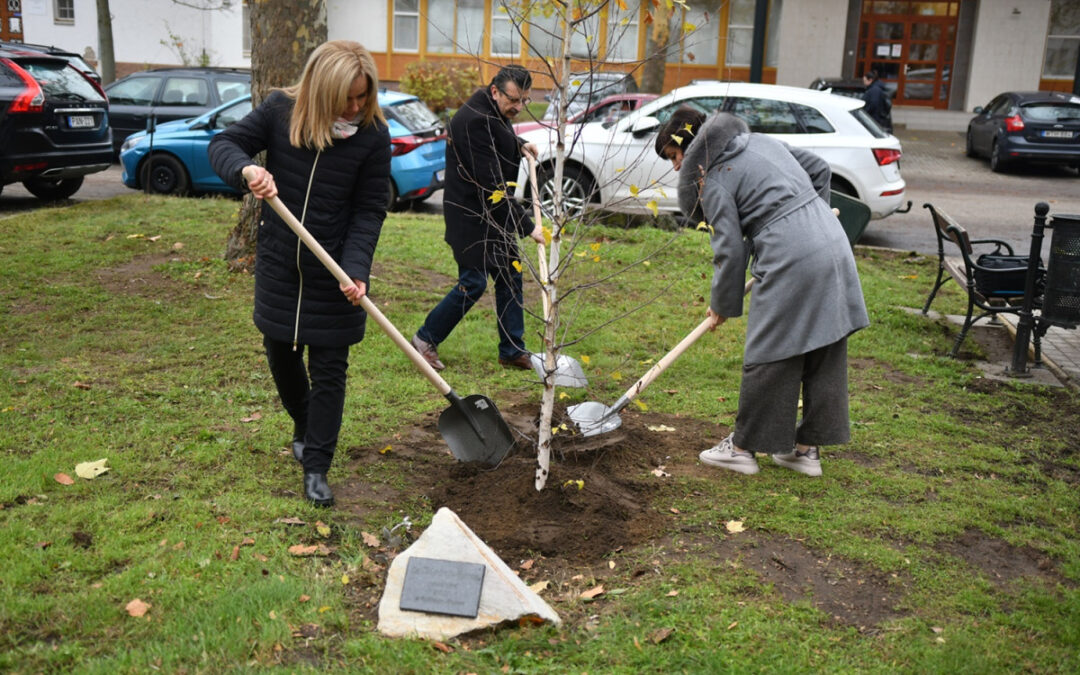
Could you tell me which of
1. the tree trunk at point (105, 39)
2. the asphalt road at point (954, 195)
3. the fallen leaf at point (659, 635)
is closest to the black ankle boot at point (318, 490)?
the fallen leaf at point (659, 635)

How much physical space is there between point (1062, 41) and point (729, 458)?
91.9 ft

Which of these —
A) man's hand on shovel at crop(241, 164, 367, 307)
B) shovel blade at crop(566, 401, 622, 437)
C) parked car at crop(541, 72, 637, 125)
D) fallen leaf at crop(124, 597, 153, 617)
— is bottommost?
fallen leaf at crop(124, 597, 153, 617)

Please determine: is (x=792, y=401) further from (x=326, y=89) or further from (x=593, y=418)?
(x=326, y=89)

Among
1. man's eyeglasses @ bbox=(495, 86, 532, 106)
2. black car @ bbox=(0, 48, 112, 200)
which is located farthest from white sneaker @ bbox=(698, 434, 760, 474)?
black car @ bbox=(0, 48, 112, 200)

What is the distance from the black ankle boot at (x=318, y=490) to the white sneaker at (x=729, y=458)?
1862mm

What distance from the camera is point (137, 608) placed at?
3613 mm

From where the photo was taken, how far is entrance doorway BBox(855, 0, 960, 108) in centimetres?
2861

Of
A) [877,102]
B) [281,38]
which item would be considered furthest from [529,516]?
[877,102]

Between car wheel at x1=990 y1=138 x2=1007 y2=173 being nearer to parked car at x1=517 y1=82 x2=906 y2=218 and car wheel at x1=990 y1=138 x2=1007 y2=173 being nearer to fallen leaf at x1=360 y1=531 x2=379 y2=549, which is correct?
parked car at x1=517 y1=82 x2=906 y2=218

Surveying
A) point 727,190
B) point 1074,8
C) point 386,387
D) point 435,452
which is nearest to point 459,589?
point 435,452

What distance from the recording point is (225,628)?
3.52 m

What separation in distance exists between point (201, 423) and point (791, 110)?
879 centimetres

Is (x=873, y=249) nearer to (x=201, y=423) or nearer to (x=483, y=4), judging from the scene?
(x=201, y=423)

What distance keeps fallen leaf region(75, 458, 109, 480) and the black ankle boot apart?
3.20 ft
